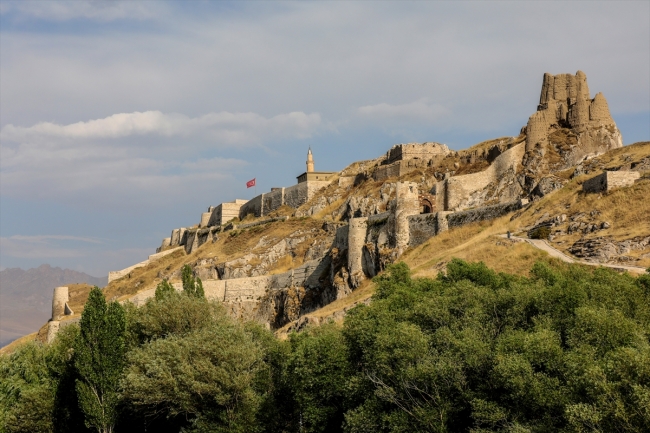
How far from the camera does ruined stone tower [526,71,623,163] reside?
200ft

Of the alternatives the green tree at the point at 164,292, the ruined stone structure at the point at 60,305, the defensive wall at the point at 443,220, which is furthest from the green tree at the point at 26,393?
the ruined stone structure at the point at 60,305

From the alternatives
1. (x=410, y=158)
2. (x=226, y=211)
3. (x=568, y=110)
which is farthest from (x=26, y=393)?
(x=226, y=211)

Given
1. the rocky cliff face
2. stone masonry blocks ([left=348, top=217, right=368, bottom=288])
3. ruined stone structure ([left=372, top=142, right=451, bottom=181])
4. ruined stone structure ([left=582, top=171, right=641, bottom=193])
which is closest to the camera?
ruined stone structure ([left=582, top=171, right=641, bottom=193])

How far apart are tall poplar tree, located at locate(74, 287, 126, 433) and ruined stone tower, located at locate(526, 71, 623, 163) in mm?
36965

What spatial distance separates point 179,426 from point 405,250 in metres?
21.7

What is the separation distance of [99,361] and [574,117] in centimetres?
4160

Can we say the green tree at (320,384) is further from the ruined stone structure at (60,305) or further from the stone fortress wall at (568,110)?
the ruined stone structure at (60,305)

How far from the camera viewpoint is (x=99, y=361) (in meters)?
37.2

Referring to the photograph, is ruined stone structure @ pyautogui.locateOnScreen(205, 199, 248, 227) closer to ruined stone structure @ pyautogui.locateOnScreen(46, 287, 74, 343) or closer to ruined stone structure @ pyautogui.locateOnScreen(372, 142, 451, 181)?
ruined stone structure @ pyautogui.locateOnScreen(46, 287, 74, 343)

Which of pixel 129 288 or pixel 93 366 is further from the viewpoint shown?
pixel 129 288

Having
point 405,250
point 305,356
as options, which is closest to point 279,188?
point 405,250

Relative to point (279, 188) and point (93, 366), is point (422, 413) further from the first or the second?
point (279, 188)

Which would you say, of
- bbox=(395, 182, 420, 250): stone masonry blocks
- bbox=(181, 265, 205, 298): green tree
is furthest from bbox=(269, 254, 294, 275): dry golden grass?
bbox=(181, 265, 205, 298): green tree

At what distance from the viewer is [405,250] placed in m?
53.6
